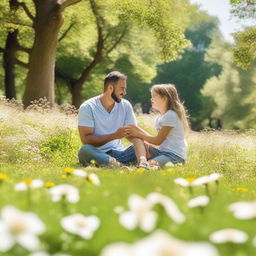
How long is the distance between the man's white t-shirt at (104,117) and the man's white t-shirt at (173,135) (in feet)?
1.76

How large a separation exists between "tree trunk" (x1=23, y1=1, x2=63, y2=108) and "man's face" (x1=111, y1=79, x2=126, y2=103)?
34.1 feet

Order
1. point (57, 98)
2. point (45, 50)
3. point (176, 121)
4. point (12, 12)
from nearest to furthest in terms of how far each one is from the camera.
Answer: point (176, 121) < point (45, 50) < point (12, 12) < point (57, 98)

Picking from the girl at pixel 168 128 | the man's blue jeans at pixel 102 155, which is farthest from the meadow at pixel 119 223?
the girl at pixel 168 128

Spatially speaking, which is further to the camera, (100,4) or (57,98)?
(57,98)

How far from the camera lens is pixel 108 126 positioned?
852 cm

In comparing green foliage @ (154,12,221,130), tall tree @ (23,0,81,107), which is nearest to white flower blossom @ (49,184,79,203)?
tall tree @ (23,0,81,107)

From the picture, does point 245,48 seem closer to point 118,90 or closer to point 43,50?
point 43,50

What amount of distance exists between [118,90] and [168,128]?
93 centimetres

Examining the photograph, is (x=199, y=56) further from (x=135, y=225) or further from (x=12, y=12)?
(x=135, y=225)

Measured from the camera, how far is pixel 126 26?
3284 cm

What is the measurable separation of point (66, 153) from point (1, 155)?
1.86m

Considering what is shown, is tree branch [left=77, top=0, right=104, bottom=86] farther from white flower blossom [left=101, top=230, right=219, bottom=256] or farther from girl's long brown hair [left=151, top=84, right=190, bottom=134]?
white flower blossom [left=101, top=230, right=219, bottom=256]

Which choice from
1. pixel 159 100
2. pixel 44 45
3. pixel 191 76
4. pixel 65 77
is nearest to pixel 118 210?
pixel 159 100

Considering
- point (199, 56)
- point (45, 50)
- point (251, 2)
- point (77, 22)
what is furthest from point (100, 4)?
point (199, 56)
